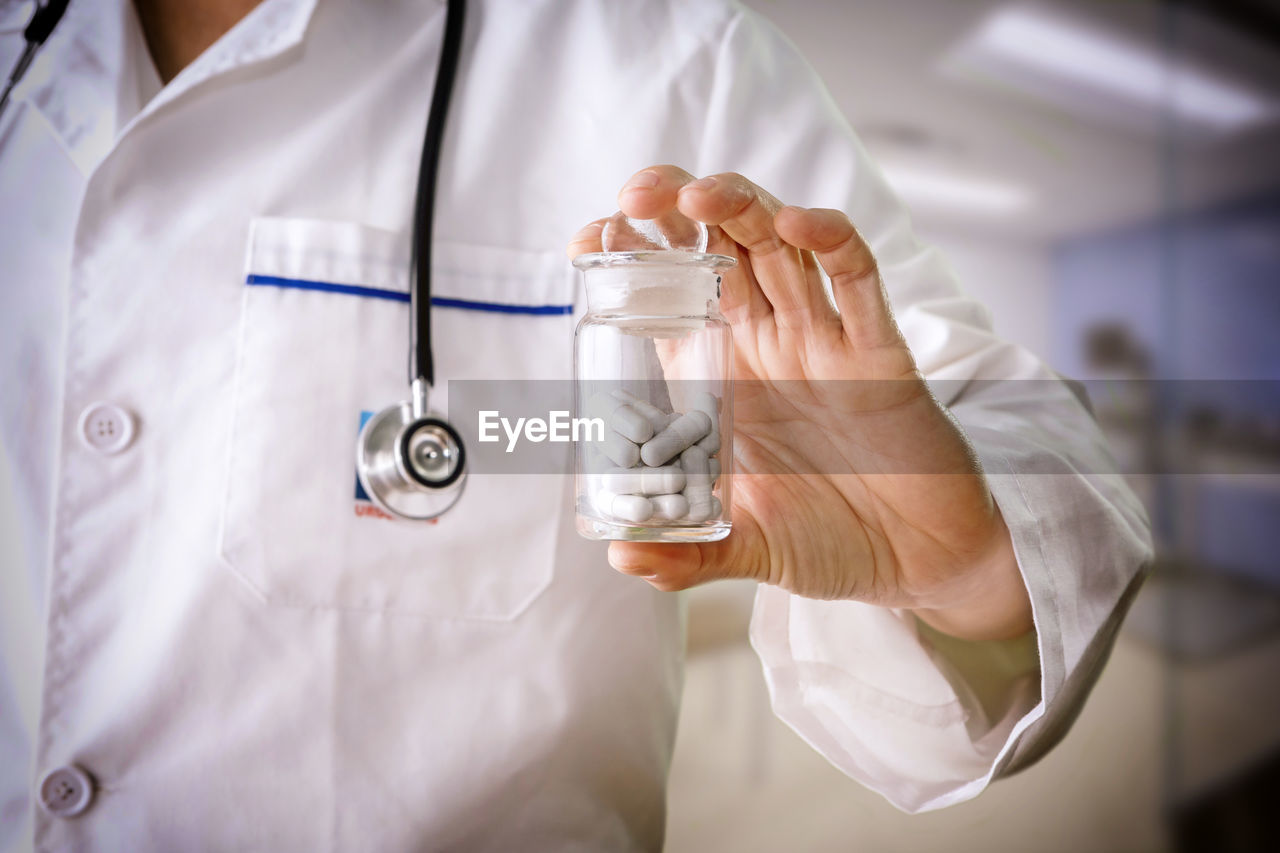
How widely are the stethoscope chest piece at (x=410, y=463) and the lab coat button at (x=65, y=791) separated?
25cm

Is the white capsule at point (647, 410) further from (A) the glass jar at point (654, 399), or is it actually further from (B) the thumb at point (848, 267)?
(B) the thumb at point (848, 267)

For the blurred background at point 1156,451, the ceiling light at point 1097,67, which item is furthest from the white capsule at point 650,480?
the ceiling light at point 1097,67

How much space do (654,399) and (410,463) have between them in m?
0.15

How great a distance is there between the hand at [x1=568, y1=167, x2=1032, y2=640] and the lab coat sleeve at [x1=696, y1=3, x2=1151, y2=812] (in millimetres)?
39

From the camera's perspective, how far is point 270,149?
535mm

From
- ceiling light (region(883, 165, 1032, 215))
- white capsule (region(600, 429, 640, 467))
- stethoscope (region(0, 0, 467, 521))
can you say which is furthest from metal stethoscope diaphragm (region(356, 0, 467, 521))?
ceiling light (region(883, 165, 1032, 215))

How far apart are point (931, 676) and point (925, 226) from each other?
3468 millimetres

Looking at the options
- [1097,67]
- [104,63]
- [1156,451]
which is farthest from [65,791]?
[1097,67]

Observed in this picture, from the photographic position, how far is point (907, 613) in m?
0.53

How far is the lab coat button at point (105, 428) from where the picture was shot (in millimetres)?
483

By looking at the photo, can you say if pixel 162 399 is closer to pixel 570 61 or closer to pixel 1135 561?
pixel 570 61

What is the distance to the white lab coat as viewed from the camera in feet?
1.59

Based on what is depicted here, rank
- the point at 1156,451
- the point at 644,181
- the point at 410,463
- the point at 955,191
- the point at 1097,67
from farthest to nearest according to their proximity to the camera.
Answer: the point at 955,191 → the point at 1097,67 → the point at 1156,451 → the point at 410,463 → the point at 644,181

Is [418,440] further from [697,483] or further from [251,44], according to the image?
[251,44]
